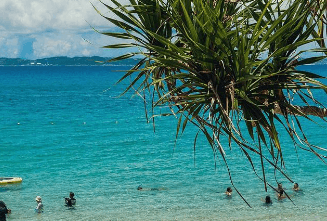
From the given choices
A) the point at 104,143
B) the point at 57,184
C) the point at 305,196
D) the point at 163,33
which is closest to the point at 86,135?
the point at 104,143

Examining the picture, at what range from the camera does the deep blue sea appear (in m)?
24.6

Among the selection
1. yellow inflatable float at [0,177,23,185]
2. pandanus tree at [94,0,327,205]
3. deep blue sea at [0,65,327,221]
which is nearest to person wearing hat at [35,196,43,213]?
deep blue sea at [0,65,327,221]

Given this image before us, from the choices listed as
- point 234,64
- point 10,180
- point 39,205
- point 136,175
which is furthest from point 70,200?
point 234,64

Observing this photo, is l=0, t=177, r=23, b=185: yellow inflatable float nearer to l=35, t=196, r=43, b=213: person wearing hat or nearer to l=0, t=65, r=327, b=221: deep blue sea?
l=0, t=65, r=327, b=221: deep blue sea

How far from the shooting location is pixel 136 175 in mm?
33688

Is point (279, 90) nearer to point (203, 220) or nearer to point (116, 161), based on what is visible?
point (203, 220)

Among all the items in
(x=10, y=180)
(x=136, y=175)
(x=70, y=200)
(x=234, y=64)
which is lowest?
(x=136, y=175)

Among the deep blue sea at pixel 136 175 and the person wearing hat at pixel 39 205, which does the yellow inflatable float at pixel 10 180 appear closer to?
the deep blue sea at pixel 136 175

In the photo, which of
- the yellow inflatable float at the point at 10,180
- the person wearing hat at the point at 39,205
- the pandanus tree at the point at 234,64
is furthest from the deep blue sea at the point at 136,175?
the pandanus tree at the point at 234,64

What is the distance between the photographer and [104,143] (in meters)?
45.9

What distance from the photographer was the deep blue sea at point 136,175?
2462 cm

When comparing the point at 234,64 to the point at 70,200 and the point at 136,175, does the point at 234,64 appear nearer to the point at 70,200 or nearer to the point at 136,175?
the point at 70,200

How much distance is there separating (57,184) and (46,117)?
1344 inches

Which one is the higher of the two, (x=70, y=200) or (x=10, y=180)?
(x=70, y=200)
